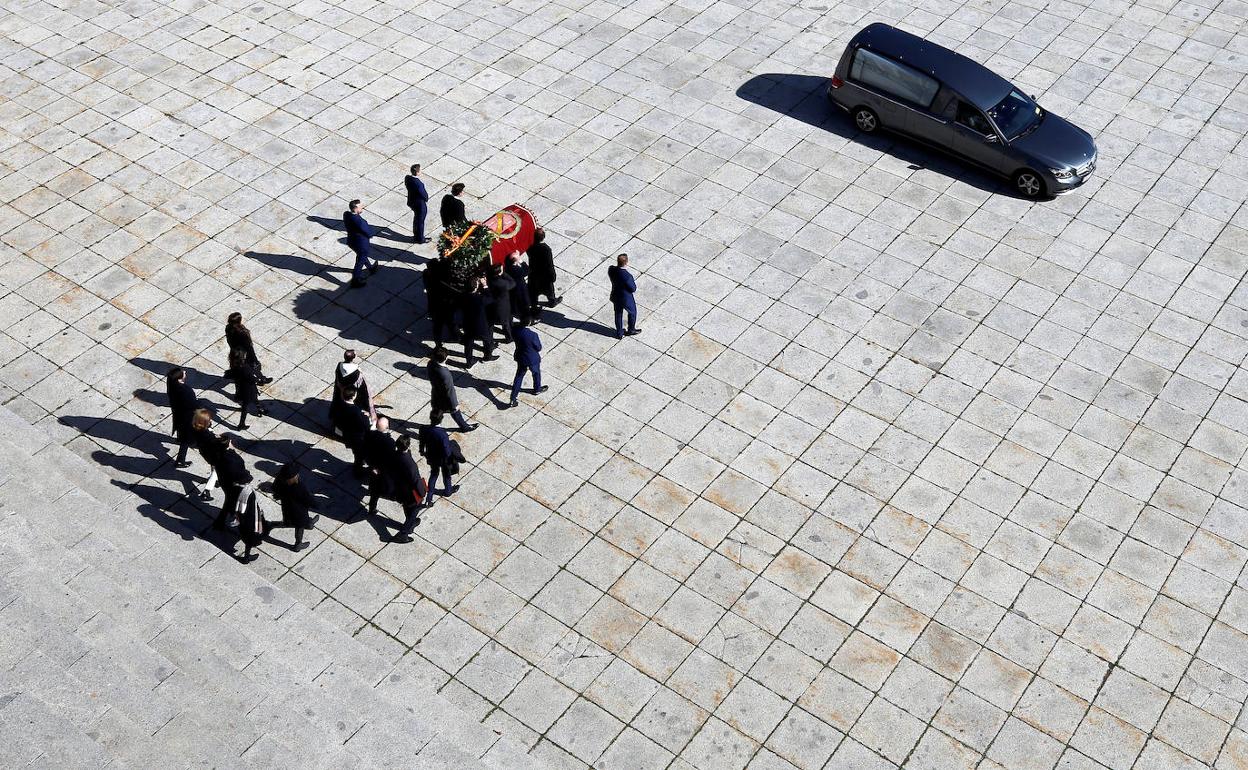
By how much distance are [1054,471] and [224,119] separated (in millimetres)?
14221

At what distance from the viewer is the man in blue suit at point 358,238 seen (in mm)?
17172

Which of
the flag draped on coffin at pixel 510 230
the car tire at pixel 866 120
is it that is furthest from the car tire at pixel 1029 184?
the flag draped on coffin at pixel 510 230

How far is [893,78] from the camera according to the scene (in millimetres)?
20375

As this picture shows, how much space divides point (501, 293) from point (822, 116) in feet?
26.0

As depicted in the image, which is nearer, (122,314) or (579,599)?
(579,599)

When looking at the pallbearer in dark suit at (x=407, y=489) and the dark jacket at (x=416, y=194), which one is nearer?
the pallbearer in dark suit at (x=407, y=489)

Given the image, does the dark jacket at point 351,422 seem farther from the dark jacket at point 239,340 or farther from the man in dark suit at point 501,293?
the man in dark suit at point 501,293

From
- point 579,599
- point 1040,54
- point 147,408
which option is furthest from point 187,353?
point 1040,54

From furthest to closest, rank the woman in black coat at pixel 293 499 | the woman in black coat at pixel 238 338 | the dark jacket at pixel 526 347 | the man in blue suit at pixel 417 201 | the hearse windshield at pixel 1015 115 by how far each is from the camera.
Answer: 1. the hearse windshield at pixel 1015 115
2. the man in blue suit at pixel 417 201
3. the dark jacket at pixel 526 347
4. the woman in black coat at pixel 238 338
5. the woman in black coat at pixel 293 499

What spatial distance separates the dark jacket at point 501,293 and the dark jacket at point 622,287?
4.35 ft

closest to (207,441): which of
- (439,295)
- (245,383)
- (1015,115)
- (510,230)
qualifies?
(245,383)

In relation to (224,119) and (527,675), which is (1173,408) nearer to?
(527,675)

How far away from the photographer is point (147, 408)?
16.0m

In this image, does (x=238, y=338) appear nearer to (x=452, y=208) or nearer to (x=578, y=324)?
(x=452, y=208)
